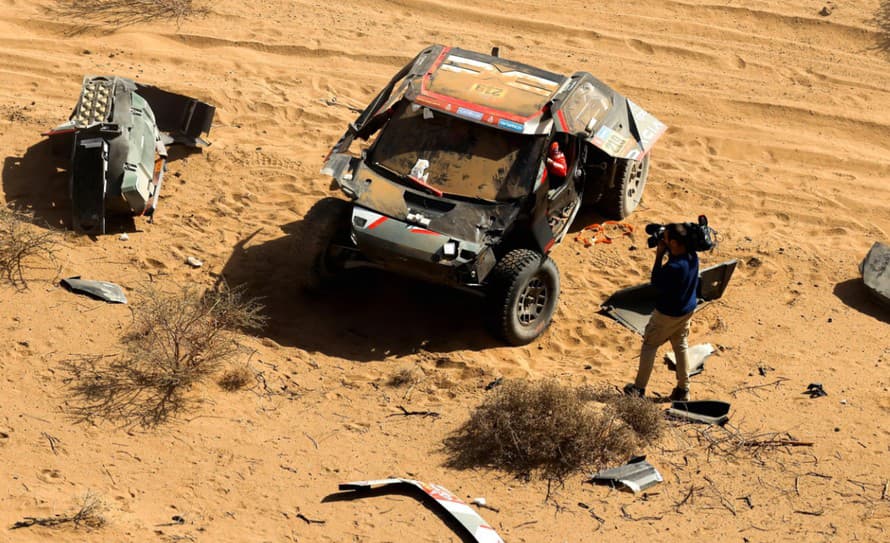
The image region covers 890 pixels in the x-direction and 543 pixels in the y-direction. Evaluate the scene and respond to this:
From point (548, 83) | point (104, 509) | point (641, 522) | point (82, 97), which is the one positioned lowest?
point (104, 509)

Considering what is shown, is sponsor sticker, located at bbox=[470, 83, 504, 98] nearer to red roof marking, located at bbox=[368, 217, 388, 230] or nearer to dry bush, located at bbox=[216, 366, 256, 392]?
red roof marking, located at bbox=[368, 217, 388, 230]

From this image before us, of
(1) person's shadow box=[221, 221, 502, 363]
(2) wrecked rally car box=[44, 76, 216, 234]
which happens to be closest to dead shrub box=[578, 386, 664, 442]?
(1) person's shadow box=[221, 221, 502, 363]

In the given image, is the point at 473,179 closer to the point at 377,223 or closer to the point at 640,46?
the point at 377,223

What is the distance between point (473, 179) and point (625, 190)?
2684 millimetres

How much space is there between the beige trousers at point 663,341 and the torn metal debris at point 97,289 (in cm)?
443

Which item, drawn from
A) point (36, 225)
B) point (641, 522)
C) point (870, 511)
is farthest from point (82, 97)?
point (870, 511)

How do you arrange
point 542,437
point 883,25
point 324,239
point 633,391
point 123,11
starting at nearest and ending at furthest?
point 542,437 → point 633,391 → point 324,239 → point 123,11 → point 883,25

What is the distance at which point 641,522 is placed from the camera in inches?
297

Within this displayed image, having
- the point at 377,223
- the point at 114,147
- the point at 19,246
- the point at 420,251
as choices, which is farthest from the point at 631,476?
the point at 114,147

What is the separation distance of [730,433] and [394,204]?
134 inches

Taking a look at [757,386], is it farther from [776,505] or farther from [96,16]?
[96,16]

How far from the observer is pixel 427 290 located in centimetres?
1063

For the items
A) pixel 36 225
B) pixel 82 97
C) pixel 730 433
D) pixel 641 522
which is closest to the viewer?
pixel 641 522

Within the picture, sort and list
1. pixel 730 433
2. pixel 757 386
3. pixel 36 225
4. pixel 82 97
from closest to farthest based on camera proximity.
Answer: pixel 730 433 < pixel 757 386 < pixel 36 225 < pixel 82 97
